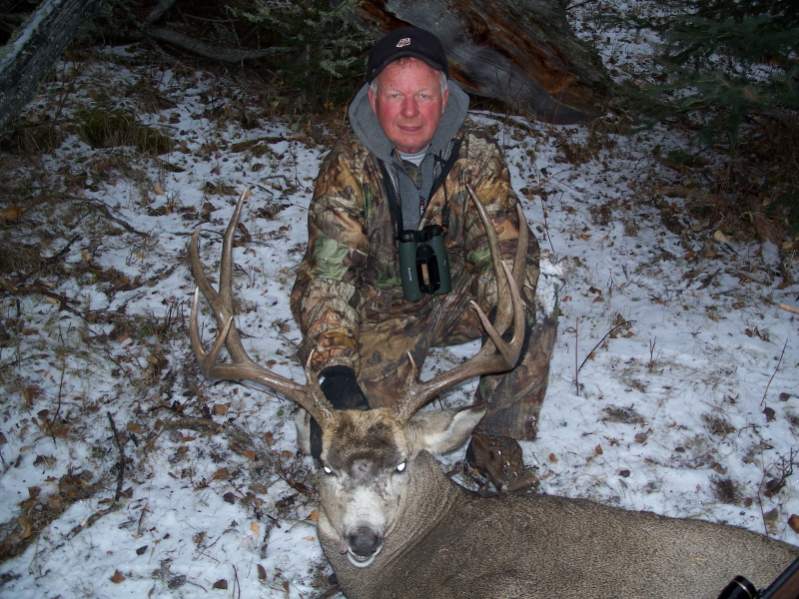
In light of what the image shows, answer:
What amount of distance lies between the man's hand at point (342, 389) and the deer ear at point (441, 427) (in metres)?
0.30


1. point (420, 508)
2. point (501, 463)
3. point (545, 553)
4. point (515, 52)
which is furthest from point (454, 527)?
point (515, 52)

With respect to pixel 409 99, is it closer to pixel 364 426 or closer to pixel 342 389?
pixel 342 389

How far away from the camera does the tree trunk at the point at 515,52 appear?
25.2 feet

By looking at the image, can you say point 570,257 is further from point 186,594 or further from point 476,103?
point 186,594

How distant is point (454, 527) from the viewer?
3551mm

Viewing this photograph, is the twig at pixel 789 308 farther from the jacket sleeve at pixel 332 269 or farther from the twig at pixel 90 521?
the twig at pixel 90 521

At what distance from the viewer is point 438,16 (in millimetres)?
7605

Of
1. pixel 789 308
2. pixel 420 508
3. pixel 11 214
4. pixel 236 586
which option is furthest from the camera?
pixel 11 214

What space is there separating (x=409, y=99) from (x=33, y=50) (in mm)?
2698

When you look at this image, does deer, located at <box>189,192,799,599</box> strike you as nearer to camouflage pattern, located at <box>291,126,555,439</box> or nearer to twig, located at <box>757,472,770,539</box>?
camouflage pattern, located at <box>291,126,555,439</box>

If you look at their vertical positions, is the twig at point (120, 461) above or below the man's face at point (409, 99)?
below

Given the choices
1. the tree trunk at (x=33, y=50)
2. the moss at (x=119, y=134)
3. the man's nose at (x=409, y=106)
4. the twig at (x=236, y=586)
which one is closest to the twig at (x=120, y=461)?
the twig at (x=236, y=586)

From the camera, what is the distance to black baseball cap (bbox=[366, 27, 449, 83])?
165 inches

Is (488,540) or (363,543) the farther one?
(488,540)
